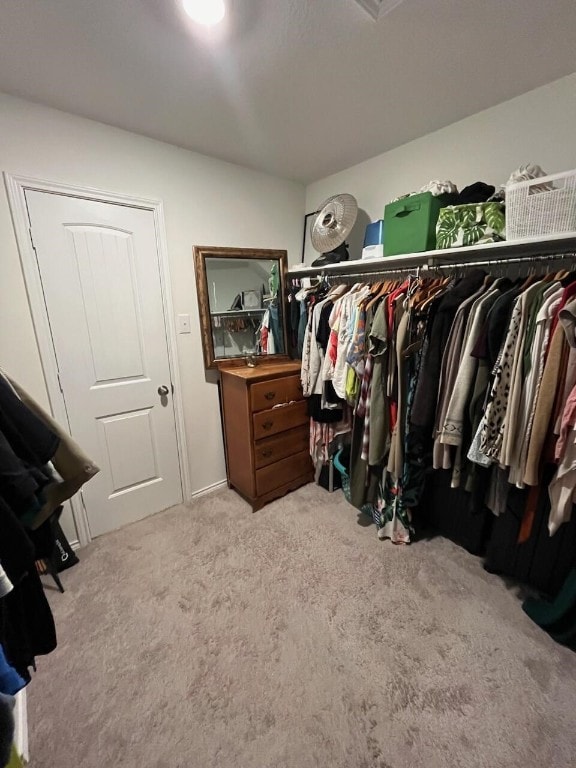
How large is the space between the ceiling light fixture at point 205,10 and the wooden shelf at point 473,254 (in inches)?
48.7

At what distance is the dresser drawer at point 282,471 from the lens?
7.28ft

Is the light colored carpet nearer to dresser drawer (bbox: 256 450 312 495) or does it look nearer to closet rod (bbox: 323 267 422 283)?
dresser drawer (bbox: 256 450 312 495)

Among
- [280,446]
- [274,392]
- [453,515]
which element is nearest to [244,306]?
[274,392]

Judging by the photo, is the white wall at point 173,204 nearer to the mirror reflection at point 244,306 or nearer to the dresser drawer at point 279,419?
the mirror reflection at point 244,306

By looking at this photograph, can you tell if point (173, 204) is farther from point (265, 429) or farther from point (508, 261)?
point (508, 261)

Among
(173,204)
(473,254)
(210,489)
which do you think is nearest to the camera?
(473,254)

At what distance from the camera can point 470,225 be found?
1.52m

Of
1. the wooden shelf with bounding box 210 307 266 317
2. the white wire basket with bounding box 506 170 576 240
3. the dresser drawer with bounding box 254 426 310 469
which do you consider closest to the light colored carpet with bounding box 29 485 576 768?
the dresser drawer with bounding box 254 426 310 469

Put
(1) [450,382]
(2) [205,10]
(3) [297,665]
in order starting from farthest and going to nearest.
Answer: (1) [450,382] → (3) [297,665] → (2) [205,10]

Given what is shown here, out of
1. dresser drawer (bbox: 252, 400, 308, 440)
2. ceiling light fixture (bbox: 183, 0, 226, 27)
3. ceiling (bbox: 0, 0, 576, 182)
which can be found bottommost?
dresser drawer (bbox: 252, 400, 308, 440)

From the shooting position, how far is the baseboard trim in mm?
2404

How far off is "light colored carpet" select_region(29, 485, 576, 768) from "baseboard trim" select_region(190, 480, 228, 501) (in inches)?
19.8

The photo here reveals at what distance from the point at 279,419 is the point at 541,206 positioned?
174 cm

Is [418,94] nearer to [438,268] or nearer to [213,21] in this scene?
[438,268]
